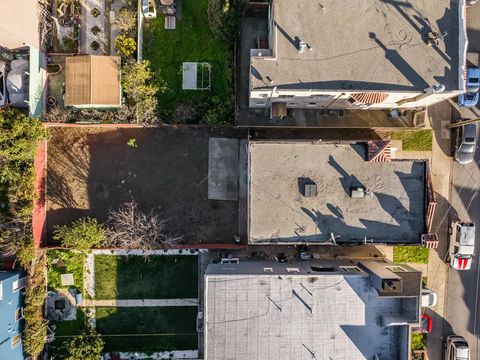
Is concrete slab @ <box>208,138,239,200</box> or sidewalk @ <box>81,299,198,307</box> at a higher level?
concrete slab @ <box>208,138,239,200</box>

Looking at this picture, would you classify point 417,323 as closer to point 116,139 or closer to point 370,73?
point 370,73

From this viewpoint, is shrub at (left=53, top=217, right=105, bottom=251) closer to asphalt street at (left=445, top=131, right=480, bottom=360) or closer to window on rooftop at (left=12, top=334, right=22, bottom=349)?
window on rooftop at (left=12, top=334, right=22, bottom=349)

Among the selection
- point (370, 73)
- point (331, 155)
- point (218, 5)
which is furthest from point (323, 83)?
point (218, 5)

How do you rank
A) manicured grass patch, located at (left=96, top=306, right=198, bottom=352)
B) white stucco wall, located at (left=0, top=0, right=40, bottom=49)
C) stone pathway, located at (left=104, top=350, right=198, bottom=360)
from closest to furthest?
white stucco wall, located at (left=0, top=0, right=40, bottom=49) < manicured grass patch, located at (left=96, top=306, right=198, bottom=352) < stone pathway, located at (left=104, top=350, right=198, bottom=360)

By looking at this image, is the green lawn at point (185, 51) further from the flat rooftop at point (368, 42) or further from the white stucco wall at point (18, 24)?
the white stucco wall at point (18, 24)

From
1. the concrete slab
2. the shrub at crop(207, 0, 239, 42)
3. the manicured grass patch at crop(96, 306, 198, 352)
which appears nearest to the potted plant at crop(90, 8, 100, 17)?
the shrub at crop(207, 0, 239, 42)

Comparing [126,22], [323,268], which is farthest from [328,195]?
[126,22]
